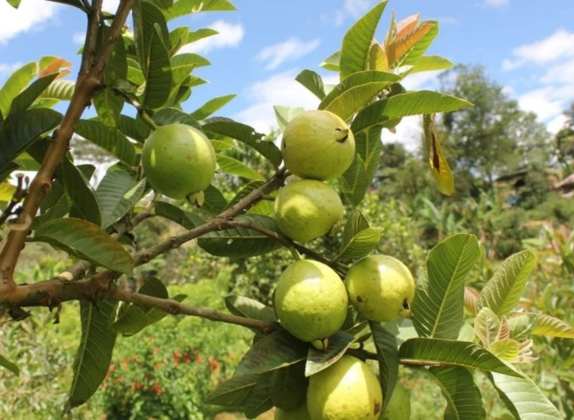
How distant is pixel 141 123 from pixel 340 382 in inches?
19.0

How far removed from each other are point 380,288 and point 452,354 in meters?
0.12

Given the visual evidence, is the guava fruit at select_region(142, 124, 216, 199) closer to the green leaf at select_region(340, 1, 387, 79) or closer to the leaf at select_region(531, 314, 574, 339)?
the green leaf at select_region(340, 1, 387, 79)

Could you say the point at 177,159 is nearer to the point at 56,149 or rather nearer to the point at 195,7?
the point at 56,149

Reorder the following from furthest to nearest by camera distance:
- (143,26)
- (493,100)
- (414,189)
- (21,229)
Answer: (493,100) < (414,189) < (143,26) < (21,229)

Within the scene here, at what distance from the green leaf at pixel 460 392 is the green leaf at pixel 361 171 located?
29 cm

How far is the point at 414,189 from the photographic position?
25.3 meters

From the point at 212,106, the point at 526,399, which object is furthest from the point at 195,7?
the point at 526,399

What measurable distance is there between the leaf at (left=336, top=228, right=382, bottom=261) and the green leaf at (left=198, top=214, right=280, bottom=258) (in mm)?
104

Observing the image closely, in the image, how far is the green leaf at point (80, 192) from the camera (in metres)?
0.70

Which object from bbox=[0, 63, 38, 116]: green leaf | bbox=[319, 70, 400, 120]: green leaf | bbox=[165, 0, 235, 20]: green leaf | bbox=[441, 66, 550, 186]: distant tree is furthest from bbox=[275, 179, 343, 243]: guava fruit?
bbox=[441, 66, 550, 186]: distant tree

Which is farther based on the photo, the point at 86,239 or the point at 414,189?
the point at 414,189

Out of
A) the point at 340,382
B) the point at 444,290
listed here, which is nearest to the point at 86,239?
the point at 340,382

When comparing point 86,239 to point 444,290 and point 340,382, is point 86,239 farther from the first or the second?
point 444,290

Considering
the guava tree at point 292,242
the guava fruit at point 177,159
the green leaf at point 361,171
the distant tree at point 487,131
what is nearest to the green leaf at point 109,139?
the guava tree at point 292,242
